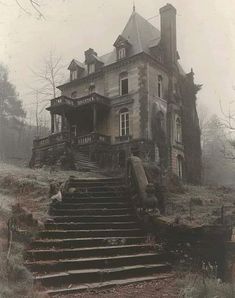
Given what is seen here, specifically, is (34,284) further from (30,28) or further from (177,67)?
(177,67)

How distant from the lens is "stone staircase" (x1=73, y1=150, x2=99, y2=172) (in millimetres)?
13298

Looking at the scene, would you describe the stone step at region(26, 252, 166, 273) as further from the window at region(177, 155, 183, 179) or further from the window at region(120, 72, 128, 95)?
the window at region(120, 72, 128, 95)

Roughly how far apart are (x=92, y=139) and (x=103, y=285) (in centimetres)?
1143

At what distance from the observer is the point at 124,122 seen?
16.6 meters

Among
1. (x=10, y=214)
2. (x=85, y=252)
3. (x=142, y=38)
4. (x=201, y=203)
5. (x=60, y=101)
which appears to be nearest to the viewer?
(x=85, y=252)

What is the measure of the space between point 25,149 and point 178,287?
12801 mm

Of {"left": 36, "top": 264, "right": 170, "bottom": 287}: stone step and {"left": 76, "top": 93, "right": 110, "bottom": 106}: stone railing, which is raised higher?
{"left": 76, "top": 93, "right": 110, "bottom": 106}: stone railing

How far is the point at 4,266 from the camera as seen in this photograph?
3.77 meters

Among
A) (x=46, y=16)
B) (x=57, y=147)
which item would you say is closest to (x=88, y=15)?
(x=46, y=16)

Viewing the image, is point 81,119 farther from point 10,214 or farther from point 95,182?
point 10,214

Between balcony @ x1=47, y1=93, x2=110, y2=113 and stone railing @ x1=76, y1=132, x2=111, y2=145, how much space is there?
1396 millimetres

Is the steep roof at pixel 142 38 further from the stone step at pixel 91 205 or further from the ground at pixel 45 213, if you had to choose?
the stone step at pixel 91 205

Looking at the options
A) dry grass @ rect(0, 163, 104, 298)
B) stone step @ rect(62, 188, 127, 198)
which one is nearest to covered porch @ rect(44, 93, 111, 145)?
dry grass @ rect(0, 163, 104, 298)

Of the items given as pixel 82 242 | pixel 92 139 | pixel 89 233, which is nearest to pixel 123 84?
pixel 92 139
